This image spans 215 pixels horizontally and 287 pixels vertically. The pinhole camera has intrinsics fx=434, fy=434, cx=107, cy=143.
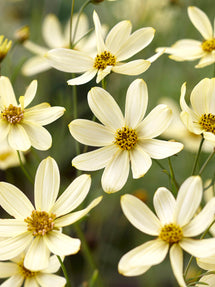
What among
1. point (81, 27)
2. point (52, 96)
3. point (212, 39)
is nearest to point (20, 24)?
point (52, 96)

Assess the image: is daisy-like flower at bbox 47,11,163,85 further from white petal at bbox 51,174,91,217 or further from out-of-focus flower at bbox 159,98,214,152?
out-of-focus flower at bbox 159,98,214,152

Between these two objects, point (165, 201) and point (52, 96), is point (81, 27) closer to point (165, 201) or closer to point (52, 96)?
point (52, 96)

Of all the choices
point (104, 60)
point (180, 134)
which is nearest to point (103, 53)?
point (104, 60)

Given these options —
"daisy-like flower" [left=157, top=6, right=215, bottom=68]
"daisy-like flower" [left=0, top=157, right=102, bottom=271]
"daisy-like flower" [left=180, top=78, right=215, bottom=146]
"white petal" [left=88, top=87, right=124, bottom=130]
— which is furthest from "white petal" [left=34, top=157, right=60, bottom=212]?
"daisy-like flower" [left=157, top=6, right=215, bottom=68]

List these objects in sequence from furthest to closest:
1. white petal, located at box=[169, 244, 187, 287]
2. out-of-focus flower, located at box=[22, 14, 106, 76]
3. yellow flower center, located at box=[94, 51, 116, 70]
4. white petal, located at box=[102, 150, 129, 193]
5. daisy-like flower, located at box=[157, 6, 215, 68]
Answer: out-of-focus flower, located at box=[22, 14, 106, 76]
daisy-like flower, located at box=[157, 6, 215, 68]
yellow flower center, located at box=[94, 51, 116, 70]
white petal, located at box=[102, 150, 129, 193]
white petal, located at box=[169, 244, 187, 287]

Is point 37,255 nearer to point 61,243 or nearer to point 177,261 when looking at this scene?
point 61,243
